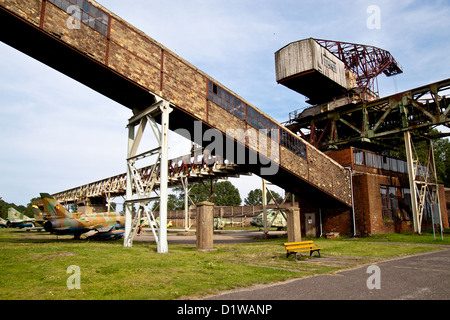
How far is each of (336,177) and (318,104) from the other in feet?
42.9

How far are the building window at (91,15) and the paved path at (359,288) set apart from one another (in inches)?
425

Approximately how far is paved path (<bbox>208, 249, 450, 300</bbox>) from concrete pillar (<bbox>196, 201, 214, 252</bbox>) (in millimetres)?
6315

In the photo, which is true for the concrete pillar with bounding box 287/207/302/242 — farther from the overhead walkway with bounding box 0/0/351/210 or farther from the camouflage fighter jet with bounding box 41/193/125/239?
the camouflage fighter jet with bounding box 41/193/125/239

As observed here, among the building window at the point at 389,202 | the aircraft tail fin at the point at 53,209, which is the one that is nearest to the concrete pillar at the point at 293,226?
the building window at the point at 389,202

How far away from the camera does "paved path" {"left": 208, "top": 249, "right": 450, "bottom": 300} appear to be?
18.1 ft

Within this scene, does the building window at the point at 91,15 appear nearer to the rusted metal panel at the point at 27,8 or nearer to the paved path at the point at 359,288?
the rusted metal panel at the point at 27,8

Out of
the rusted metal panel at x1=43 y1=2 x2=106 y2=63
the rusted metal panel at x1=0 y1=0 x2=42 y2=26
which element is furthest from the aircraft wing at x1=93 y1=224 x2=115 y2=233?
the rusted metal panel at x1=0 y1=0 x2=42 y2=26

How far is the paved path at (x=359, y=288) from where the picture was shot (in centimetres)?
550

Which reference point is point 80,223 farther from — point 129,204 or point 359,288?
point 359,288

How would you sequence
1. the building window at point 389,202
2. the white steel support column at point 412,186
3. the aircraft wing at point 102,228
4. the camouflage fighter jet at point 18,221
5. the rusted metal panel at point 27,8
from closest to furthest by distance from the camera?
the rusted metal panel at point 27,8
the aircraft wing at point 102,228
the white steel support column at point 412,186
the building window at point 389,202
the camouflage fighter jet at point 18,221

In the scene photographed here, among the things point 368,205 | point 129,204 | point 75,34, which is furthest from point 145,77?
point 368,205

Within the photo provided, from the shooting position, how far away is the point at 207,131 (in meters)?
15.4

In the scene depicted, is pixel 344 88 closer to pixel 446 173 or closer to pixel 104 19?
pixel 104 19

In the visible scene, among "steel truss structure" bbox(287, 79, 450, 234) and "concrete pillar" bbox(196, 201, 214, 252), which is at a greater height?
"steel truss structure" bbox(287, 79, 450, 234)
